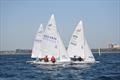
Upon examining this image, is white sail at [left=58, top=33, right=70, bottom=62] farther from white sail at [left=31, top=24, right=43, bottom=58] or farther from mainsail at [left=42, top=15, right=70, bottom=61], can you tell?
white sail at [left=31, top=24, right=43, bottom=58]

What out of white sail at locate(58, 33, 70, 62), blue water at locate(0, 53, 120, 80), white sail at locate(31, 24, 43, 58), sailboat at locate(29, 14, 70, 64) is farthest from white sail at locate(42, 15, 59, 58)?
white sail at locate(31, 24, 43, 58)

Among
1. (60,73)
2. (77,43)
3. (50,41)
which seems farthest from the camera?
(77,43)

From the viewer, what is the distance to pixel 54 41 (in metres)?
81.6

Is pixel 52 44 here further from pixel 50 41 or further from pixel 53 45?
pixel 50 41

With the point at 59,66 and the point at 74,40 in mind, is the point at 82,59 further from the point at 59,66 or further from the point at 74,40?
the point at 59,66

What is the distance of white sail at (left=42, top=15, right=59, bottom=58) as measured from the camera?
81062 millimetres

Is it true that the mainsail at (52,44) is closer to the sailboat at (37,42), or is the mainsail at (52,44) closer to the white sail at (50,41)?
the white sail at (50,41)

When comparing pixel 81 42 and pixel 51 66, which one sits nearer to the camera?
pixel 51 66

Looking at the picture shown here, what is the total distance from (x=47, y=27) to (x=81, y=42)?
1283cm

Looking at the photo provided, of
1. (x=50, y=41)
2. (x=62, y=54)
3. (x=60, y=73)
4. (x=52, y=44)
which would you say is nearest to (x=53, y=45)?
(x=52, y=44)

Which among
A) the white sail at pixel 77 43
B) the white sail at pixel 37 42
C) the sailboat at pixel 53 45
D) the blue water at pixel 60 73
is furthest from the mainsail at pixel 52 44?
the white sail at pixel 37 42

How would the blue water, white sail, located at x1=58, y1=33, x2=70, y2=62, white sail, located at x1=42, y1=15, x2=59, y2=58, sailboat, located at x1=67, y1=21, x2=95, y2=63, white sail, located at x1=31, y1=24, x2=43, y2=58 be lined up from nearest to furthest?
1. the blue water
2. white sail, located at x1=42, y1=15, x2=59, y2=58
3. white sail, located at x1=58, y1=33, x2=70, y2=62
4. sailboat, located at x1=67, y1=21, x2=95, y2=63
5. white sail, located at x1=31, y1=24, x2=43, y2=58

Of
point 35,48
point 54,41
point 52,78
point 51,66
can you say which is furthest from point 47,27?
point 52,78

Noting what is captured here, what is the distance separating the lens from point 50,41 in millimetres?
81688
